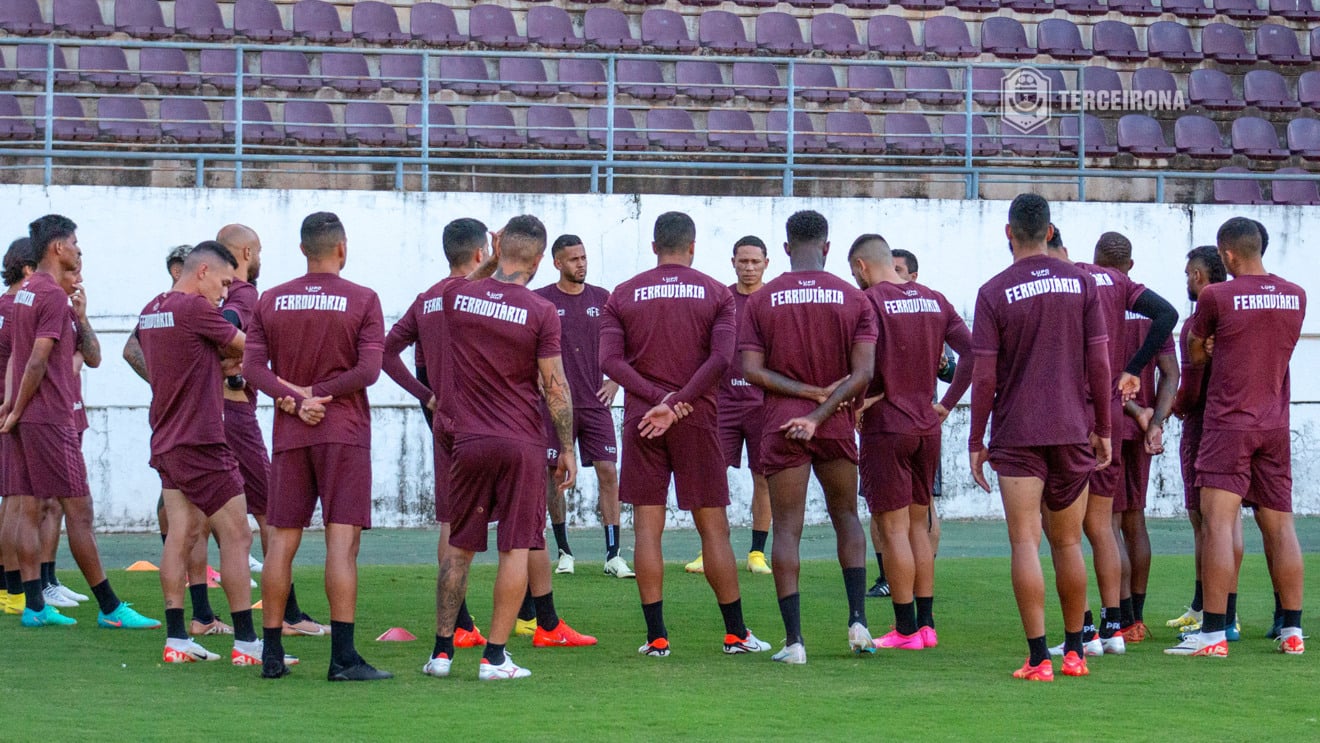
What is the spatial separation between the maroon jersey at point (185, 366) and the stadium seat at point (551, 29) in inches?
430

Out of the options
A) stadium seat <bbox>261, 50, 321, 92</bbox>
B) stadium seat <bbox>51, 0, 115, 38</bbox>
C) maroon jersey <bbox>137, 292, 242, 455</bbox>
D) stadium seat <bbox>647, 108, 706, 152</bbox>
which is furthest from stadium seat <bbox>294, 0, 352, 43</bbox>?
maroon jersey <bbox>137, 292, 242, 455</bbox>

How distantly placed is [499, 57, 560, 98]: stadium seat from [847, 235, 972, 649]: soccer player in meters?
9.70

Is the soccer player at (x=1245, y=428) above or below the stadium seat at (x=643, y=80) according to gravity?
below

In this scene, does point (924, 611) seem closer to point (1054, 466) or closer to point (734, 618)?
point (734, 618)

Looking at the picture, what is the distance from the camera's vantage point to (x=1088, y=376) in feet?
20.0

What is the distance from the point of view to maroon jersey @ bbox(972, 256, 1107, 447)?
604 centimetres

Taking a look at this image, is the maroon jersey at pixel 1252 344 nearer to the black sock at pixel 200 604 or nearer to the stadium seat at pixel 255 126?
the black sock at pixel 200 604

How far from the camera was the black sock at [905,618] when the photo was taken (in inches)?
274

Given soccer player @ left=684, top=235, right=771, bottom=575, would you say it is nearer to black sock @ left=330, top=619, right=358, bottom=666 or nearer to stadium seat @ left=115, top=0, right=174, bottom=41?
black sock @ left=330, top=619, right=358, bottom=666

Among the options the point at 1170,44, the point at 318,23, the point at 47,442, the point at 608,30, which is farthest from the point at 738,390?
the point at 1170,44

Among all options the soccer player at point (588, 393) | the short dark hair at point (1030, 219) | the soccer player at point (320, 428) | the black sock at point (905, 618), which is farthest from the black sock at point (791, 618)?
the soccer player at point (588, 393)

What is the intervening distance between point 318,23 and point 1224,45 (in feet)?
37.1

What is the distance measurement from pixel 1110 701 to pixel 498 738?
2.35 meters

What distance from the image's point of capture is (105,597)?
7.78 meters
